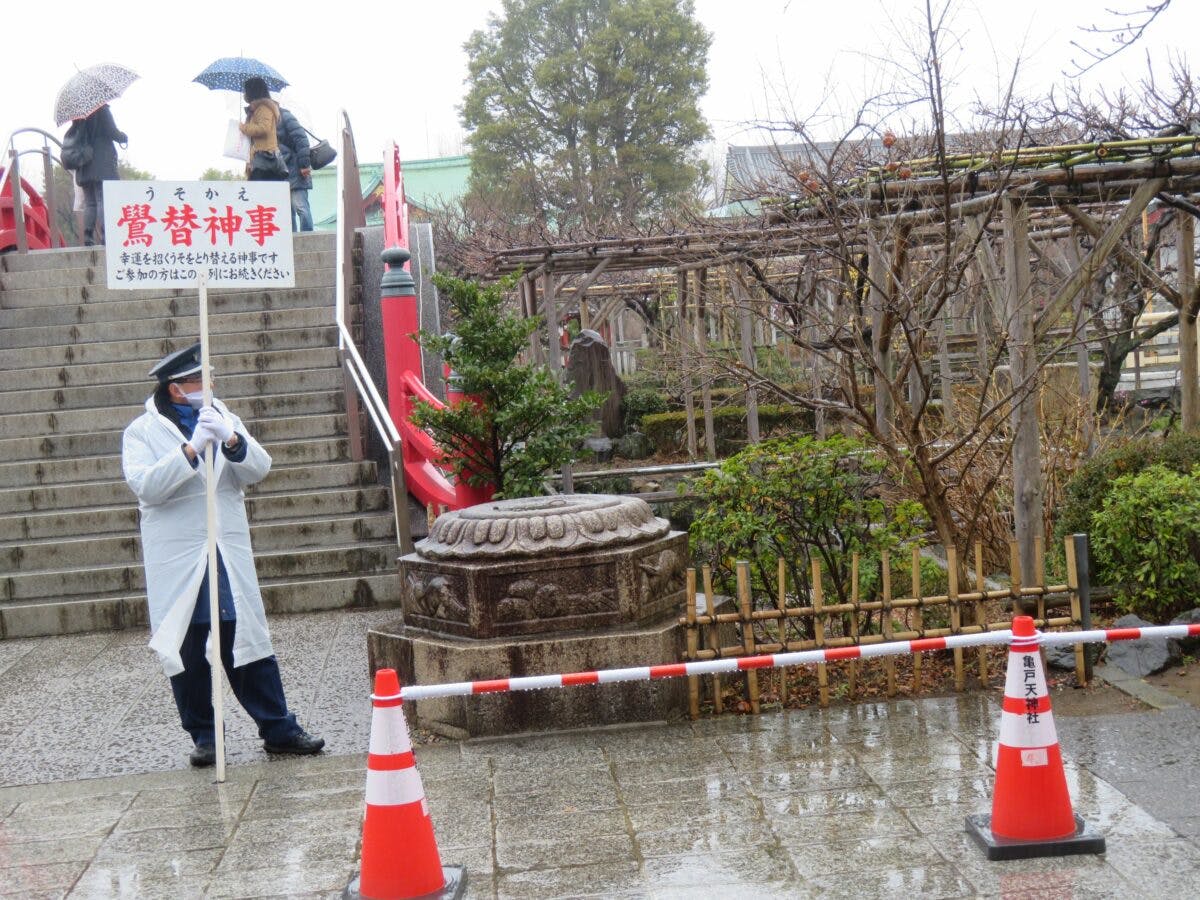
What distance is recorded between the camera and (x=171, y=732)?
6.03 metres

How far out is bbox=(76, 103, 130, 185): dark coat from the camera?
1408cm

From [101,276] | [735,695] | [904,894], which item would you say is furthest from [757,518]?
[101,276]

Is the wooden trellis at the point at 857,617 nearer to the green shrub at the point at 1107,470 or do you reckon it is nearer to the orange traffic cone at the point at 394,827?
the green shrub at the point at 1107,470

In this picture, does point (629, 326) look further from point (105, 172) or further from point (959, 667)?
point (959, 667)

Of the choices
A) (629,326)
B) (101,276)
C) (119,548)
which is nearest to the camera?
(119,548)

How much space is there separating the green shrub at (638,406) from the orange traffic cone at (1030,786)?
1621 cm

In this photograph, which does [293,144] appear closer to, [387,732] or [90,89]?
[90,89]

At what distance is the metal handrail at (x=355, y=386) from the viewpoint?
8.48 m

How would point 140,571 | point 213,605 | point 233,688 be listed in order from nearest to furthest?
point 213,605
point 233,688
point 140,571

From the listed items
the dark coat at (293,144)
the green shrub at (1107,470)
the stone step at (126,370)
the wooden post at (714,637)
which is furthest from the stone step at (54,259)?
the wooden post at (714,637)

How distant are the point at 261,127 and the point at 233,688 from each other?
9638 mm

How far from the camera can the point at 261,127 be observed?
45.0ft

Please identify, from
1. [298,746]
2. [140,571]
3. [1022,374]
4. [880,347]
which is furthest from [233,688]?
[1022,374]

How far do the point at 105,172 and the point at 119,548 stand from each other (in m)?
6.96
